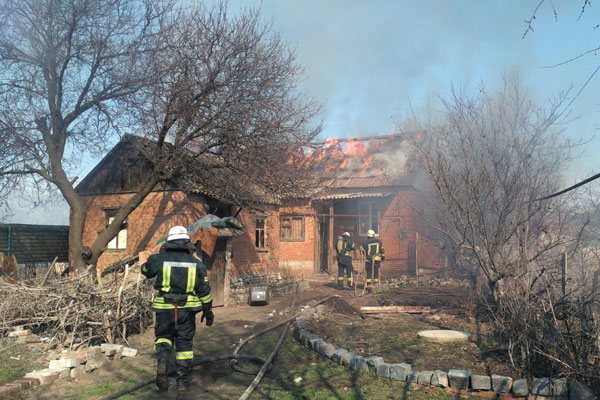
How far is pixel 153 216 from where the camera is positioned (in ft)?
45.4

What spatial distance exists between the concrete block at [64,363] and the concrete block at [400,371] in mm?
4477

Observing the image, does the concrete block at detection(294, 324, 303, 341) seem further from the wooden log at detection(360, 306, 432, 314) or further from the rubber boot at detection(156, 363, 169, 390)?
the rubber boot at detection(156, 363, 169, 390)

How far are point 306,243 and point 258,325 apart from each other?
9.67m

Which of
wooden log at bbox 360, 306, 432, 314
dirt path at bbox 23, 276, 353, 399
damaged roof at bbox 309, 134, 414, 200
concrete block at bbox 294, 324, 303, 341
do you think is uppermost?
damaged roof at bbox 309, 134, 414, 200

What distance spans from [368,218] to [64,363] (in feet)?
53.7

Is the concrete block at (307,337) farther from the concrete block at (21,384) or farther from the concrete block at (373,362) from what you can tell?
the concrete block at (21,384)

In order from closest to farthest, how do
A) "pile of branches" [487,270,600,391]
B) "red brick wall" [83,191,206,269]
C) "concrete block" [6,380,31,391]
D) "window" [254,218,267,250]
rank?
"pile of branches" [487,270,600,391] < "concrete block" [6,380,31,391] < "red brick wall" [83,191,206,269] < "window" [254,218,267,250]

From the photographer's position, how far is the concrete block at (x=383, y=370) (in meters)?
5.95

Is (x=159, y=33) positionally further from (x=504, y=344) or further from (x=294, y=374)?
(x=504, y=344)

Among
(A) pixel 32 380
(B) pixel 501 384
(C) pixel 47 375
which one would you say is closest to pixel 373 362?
(B) pixel 501 384

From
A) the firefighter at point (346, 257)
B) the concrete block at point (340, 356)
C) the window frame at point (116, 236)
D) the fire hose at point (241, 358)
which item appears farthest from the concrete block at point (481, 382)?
the window frame at point (116, 236)

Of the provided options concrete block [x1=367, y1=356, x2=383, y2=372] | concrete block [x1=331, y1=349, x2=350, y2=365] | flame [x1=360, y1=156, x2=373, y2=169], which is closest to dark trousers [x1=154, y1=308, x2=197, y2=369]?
concrete block [x1=331, y1=349, x2=350, y2=365]

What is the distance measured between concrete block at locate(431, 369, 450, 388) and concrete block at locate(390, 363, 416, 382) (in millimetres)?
341

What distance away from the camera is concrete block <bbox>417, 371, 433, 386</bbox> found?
5.64 metres
